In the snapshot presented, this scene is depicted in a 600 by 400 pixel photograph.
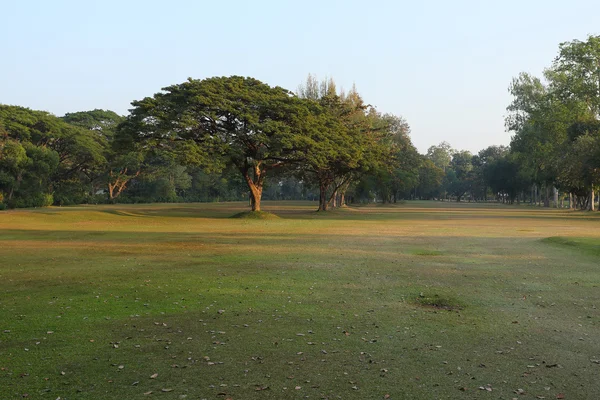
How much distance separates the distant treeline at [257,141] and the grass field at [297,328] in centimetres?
2383

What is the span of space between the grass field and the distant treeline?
23829mm

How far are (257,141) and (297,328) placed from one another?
3386cm

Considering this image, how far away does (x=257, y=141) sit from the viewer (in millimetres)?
40688

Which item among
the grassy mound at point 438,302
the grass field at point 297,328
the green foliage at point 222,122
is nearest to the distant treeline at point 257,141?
the green foliage at point 222,122

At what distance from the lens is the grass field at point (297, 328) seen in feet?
18.1

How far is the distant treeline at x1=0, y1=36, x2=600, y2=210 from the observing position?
3838 cm

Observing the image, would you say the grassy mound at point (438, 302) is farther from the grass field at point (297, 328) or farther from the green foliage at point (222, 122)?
the green foliage at point (222, 122)

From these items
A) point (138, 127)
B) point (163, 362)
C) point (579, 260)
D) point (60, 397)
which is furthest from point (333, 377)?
point (138, 127)

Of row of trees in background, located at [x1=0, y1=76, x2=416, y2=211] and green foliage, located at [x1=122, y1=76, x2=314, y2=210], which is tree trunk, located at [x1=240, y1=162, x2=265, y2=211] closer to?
row of trees in background, located at [x1=0, y1=76, x2=416, y2=211]

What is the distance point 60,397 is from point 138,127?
35778 mm

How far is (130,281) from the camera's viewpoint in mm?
11664

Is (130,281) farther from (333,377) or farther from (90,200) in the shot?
(90,200)

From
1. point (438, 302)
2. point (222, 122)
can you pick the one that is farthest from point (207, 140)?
point (438, 302)

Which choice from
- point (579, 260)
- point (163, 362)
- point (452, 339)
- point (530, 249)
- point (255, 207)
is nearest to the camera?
point (163, 362)
